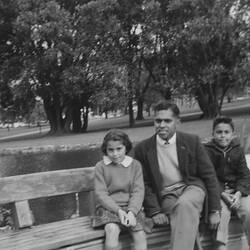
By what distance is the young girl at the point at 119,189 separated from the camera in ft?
12.6

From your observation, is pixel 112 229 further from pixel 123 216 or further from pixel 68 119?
pixel 68 119

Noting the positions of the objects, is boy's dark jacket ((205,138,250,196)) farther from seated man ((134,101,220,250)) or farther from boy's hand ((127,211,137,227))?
boy's hand ((127,211,137,227))

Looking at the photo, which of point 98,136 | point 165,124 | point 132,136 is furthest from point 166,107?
point 98,136

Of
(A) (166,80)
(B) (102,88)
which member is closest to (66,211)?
(B) (102,88)

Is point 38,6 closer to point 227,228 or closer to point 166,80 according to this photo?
point 166,80

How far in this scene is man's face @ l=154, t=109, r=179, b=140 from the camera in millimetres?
4180

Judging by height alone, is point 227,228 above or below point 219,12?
below

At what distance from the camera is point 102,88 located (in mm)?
29906

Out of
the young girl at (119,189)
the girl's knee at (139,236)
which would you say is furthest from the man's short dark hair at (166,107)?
the girl's knee at (139,236)

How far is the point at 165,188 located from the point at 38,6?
26555 mm

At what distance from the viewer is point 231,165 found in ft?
14.6

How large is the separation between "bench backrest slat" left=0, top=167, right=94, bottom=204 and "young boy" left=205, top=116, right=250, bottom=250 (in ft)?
3.78

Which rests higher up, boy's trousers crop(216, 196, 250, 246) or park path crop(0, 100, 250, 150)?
boy's trousers crop(216, 196, 250, 246)

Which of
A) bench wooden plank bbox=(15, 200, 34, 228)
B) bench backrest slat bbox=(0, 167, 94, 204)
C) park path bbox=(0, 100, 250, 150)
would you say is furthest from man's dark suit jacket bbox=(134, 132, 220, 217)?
park path bbox=(0, 100, 250, 150)
